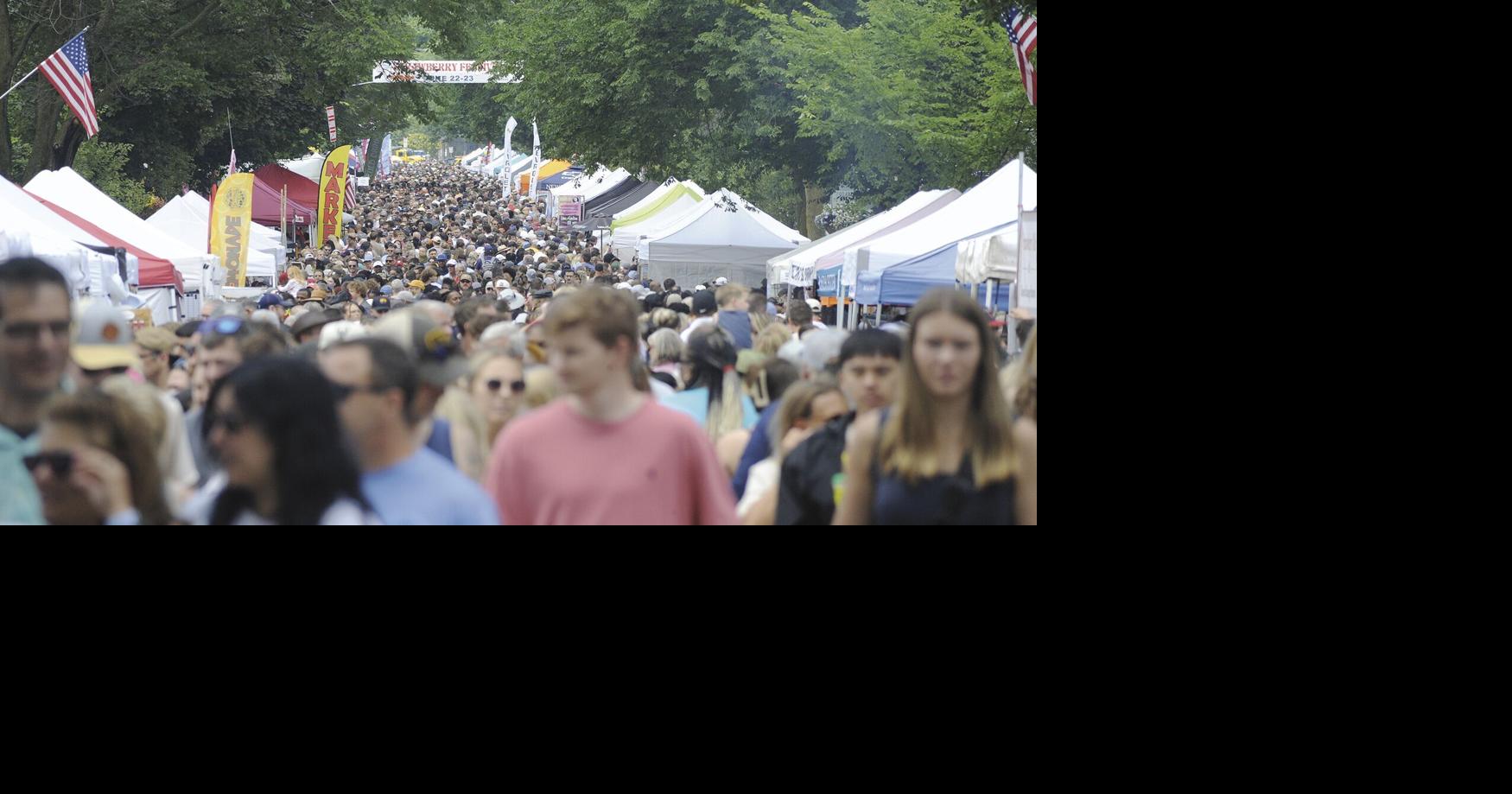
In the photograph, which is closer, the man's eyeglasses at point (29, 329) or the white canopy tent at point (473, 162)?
the man's eyeglasses at point (29, 329)

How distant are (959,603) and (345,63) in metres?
24.2

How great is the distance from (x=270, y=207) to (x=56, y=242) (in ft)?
71.8

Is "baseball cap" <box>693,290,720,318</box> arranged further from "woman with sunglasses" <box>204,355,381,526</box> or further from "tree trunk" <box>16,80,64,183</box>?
"tree trunk" <box>16,80,64,183</box>

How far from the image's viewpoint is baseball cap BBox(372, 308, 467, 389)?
4.32 m

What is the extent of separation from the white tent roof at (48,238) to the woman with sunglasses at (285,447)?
24.0ft

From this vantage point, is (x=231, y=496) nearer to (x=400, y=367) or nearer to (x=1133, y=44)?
(x=400, y=367)

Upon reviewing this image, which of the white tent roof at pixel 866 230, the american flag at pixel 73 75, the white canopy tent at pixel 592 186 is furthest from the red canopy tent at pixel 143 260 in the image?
the white canopy tent at pixel 592 186

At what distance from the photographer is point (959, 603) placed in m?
4.46

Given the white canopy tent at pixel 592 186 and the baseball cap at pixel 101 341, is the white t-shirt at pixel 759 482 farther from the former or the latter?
the white canopy tent at pixel 592 186

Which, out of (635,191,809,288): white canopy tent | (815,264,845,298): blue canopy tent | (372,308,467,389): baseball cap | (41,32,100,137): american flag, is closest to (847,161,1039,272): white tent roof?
(815,264,845,298): blue canopy tent

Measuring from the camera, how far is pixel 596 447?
150 inches

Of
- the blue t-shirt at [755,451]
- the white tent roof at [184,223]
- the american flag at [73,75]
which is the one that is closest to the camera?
the blue t-shirt at [755,451]

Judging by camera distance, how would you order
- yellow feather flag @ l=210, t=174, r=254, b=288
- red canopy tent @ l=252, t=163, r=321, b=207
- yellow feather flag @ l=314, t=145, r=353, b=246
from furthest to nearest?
red canopy tent @ l=252, t=163, r=321, b=207
yellow feather flag @ l=314, t=145, r=353, b=246
yellow feather flag @ l=210, t=174, r=254, b=288

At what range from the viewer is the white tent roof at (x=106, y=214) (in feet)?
53.3
